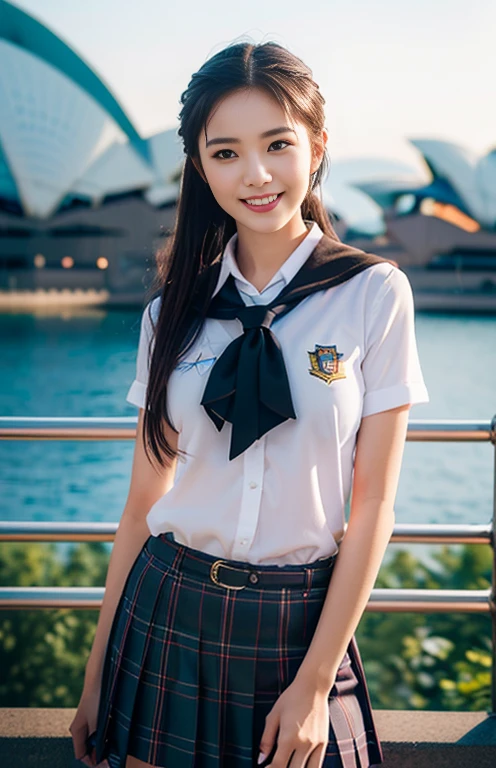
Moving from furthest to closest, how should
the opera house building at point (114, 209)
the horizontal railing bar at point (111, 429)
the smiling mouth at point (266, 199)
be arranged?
the opera house building at point (114, 209) < the horizontal railing bar at point (111, 429) < the smiling mouth at point (266, 199)

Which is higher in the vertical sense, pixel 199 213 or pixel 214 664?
pixel 199 213

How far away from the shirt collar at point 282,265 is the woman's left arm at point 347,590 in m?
0.24

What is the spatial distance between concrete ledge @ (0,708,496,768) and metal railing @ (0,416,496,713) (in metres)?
0.08

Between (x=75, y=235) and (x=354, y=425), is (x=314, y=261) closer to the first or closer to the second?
(x=354, y=425)

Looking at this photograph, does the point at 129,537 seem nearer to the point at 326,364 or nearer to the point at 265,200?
the point at 326,364

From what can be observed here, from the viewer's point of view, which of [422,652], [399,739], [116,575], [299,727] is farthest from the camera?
[422,652]

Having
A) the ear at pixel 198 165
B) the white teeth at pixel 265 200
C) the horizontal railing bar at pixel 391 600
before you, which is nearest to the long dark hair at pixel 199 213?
the ear at pixel 198 165

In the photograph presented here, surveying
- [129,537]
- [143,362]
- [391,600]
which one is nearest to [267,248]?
[143,362]

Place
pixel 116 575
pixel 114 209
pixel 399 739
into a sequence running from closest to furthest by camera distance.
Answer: pixel 116 575 → pixel 399 739 → pixel 114 209

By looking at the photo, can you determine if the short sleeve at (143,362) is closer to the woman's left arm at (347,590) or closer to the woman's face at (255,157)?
the woman's face at (255,157)

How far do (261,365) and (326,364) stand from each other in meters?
0.08

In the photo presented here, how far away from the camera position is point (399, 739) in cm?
150

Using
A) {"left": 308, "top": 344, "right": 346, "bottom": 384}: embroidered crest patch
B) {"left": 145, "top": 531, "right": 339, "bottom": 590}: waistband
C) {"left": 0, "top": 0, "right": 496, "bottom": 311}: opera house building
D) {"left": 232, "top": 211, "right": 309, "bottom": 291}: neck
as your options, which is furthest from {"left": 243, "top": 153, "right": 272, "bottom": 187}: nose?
{"left": 0, "top": 0, "right": 496, "bottom": 311}: opera house building

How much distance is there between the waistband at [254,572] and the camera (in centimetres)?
106
